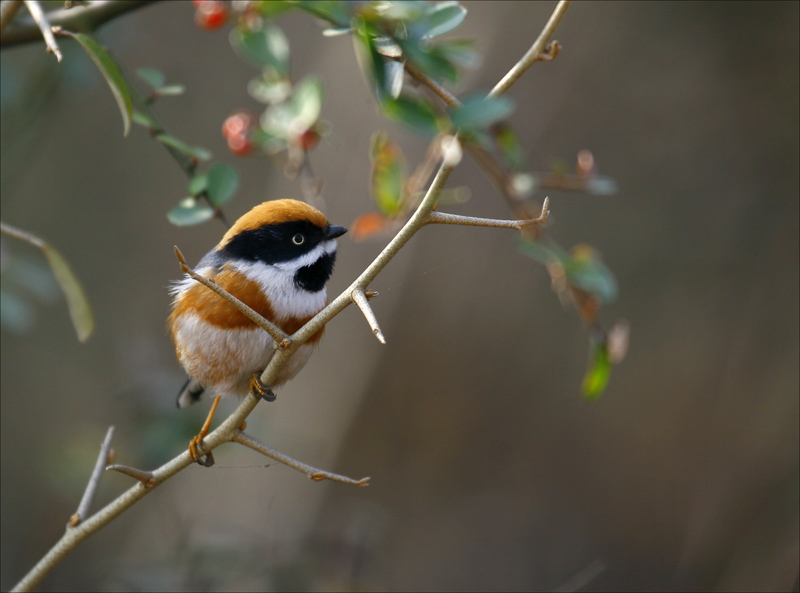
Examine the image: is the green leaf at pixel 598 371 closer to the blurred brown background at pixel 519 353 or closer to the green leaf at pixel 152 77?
the green leaf at pixel 152 77

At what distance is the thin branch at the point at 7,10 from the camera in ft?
7.28

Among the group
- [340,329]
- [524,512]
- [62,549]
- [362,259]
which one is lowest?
[524,512]

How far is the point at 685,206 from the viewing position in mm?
5656

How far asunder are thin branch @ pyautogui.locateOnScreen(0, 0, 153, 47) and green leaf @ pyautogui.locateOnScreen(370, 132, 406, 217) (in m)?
1.10

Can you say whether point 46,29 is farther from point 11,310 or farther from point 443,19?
point 11,310

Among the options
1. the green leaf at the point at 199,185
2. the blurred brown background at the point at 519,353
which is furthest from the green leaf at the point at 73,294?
the blurred brown background at the point at 519,353

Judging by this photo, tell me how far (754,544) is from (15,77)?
526cm

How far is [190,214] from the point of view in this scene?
2.43 meters

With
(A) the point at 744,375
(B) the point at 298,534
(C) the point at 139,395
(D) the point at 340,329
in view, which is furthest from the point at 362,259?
(A) the point at 744,375

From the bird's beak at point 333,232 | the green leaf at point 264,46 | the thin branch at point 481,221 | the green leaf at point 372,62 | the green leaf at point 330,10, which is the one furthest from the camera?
the bird's beak at point 333,232

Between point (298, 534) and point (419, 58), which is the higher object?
point (419, 58)

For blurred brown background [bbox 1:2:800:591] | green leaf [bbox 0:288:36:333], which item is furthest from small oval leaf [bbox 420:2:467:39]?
blurred brown background [bbox 1:2:800:591]

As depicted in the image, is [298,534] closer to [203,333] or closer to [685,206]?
[203,333]

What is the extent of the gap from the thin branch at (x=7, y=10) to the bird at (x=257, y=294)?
39.3 inches
